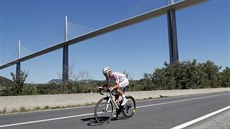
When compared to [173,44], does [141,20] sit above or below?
above

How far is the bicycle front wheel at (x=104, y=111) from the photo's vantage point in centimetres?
802

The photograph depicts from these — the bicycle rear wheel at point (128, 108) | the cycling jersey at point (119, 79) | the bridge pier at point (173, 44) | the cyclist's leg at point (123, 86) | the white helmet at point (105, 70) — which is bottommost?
the bicycle rear wheel at point (128, 108)

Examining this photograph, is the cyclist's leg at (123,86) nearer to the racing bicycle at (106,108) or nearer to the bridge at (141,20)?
the racing bicycle at (106,108)

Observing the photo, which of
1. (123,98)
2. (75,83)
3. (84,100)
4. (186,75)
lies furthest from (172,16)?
Result: (123,98)

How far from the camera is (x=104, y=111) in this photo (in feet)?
27.0

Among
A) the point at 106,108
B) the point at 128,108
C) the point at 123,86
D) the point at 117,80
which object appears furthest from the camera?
the point at 128,108

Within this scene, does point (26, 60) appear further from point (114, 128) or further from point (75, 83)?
point (114, 128)

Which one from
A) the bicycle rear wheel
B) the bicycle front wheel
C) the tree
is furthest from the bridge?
the bicycle front wheel

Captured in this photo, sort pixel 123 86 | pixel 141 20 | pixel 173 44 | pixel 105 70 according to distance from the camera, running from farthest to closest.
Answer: pixel 141 20, pixel 173 44, pixel 123 86, pixel 105 70

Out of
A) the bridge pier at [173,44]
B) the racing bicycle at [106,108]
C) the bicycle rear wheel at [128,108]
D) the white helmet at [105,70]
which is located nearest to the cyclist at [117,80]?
the white helmet at [105,70]

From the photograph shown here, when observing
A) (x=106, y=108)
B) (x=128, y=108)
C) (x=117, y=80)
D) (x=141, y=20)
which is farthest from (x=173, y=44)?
(x=106, y=108)

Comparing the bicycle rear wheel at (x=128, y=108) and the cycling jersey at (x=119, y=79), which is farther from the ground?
the cycling jersey at (x=119, y=79)

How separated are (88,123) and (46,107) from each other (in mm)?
6253

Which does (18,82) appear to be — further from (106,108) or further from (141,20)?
Result: (141,20)
